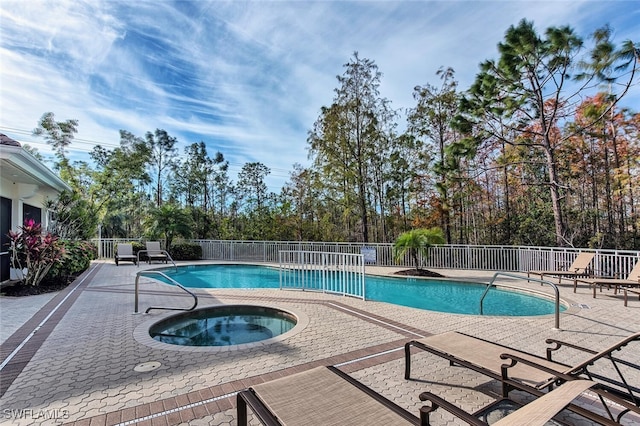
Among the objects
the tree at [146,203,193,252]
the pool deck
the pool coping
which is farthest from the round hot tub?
the tree at [146,203,193,252]

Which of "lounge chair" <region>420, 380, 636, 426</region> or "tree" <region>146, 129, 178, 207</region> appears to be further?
"tree" <region>146, 129, 178, 207</region>

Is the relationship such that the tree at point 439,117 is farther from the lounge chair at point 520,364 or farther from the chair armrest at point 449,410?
the chair armrest at point 449,410

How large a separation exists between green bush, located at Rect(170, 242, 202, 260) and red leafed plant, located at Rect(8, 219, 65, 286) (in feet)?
26.8

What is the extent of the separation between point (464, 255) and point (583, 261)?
13.0ft

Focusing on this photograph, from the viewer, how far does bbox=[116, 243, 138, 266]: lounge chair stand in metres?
13.6

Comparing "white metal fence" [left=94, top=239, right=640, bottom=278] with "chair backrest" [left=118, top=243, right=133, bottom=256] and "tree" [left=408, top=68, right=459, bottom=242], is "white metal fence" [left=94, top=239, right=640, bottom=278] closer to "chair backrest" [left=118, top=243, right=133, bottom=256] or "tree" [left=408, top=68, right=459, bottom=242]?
"chair backrest" [left=118, top=243, right=133, bottom=256]

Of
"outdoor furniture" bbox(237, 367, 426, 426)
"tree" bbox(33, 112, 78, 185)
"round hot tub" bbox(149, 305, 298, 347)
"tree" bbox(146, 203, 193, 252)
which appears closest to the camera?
"outdoor furniture" bbox(237, 367, 426, 426)

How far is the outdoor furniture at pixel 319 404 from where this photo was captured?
1.79 m

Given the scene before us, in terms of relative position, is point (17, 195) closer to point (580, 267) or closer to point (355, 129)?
point (355, 129)

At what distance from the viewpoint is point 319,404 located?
1962 millimetres

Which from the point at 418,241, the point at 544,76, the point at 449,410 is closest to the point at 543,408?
the point at 449,410

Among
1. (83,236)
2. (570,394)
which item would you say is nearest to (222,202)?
(83,236)

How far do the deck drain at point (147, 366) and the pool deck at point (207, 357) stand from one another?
2cm

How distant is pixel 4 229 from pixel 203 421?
9077 mm
